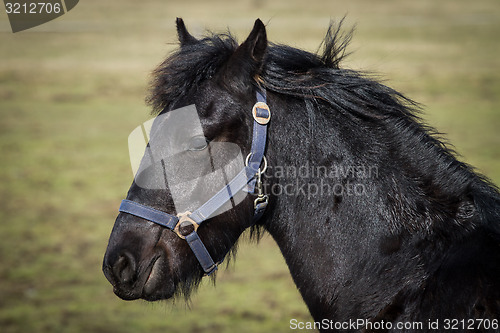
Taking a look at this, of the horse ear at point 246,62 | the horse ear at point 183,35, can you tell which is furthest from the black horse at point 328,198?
the horse ear at point 183,35

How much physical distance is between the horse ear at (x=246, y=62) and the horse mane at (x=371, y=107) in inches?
2.9

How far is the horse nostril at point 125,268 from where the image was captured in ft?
7.96

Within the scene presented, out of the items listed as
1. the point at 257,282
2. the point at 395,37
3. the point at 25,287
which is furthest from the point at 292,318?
the point at 395,37

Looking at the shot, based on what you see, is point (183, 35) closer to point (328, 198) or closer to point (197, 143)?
point (197, 143)

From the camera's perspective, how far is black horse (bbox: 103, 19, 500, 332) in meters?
2.41

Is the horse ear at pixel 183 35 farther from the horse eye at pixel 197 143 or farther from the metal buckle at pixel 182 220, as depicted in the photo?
the metal buckle at pixel 182 220

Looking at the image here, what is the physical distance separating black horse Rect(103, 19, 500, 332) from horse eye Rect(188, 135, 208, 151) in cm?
4

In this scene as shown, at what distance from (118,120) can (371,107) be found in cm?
1253

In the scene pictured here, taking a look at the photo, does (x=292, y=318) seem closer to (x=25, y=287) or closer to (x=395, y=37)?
(x=25, y=287)

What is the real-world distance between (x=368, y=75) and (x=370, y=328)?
4.40ft

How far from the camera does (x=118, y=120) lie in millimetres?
14289

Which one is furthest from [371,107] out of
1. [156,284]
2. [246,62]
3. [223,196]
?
[156,284]

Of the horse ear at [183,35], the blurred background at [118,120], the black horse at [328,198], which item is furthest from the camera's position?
the blurred background at [118,120]

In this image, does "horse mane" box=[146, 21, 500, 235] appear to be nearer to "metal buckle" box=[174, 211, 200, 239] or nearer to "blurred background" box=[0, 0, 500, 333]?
"blurred background" box=[0, 0, 500, 333]
